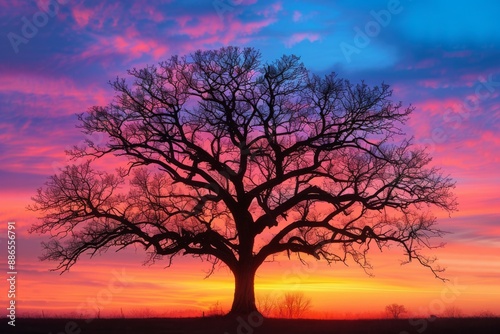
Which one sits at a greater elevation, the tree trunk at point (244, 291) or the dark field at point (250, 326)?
the tree trunk at point (244, 291)

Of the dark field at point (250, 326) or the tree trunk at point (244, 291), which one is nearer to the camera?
the dark field at point (250, 326)

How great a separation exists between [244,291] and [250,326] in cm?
446

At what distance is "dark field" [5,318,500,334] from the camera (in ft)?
103

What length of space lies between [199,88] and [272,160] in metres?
5.21

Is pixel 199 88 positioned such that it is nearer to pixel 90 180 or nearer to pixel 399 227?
pixel 90 180

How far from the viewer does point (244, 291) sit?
38.1m

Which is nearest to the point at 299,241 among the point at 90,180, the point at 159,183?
the point at 159,183

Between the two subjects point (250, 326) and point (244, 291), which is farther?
point (244, 291)

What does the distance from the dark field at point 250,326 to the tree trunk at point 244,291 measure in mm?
1503

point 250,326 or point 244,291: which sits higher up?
point 244,291

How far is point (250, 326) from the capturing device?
33.8 m

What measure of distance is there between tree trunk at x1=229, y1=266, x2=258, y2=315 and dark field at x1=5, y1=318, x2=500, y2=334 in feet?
4.93

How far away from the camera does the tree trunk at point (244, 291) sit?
37688mm

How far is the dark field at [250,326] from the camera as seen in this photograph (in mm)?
31500
